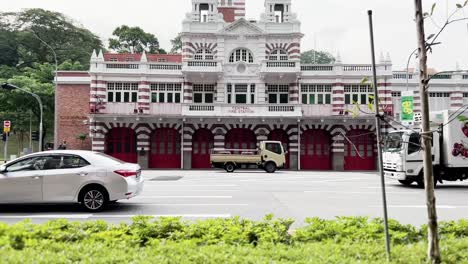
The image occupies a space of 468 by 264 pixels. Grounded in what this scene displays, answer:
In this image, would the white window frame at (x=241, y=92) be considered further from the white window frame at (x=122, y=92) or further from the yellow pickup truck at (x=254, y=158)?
the white window frame at (x=122, y=92)

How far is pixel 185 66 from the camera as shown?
110 ft

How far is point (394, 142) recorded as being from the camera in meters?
18.1

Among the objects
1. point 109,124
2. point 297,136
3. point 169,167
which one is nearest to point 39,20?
point 109,124

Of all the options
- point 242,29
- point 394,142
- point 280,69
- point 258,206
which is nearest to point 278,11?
point 242,29

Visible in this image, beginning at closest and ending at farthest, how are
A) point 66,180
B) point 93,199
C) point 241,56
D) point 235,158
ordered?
1. point 66,180
2. point 93,199
3. point 235,158
4. point 241,56

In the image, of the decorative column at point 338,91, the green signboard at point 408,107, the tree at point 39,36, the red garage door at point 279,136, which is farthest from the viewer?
the tree at point 39,36

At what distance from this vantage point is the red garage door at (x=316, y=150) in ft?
→ 114

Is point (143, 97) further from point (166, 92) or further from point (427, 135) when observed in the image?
point (427, 135)

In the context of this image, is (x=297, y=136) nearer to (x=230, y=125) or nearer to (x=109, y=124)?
(x=230, y=125)

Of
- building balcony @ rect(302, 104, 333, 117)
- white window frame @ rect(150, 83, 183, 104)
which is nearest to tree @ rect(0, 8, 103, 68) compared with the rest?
white window frame @ rect(150, 83, 183, 104)

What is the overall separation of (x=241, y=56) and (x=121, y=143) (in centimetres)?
1256

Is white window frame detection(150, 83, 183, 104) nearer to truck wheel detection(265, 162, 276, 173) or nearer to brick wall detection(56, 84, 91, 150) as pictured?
brick wall detection(56, 84, 91, 150)

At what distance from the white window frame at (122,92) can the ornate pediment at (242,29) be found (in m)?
9.21

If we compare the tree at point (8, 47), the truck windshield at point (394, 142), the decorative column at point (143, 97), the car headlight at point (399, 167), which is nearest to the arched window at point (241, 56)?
the decorative column at point (143, 97)
